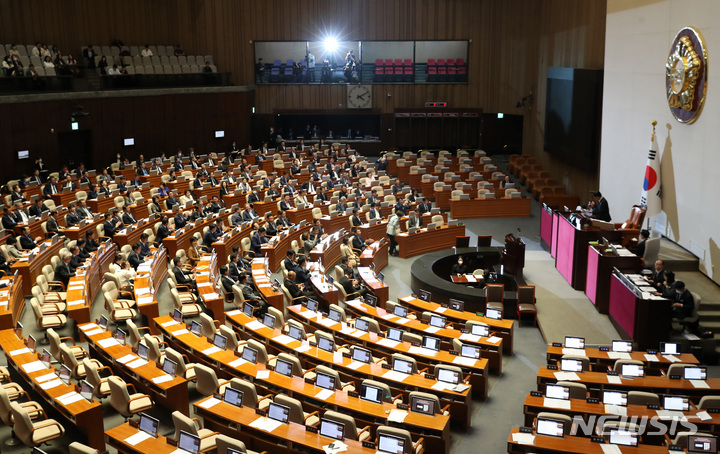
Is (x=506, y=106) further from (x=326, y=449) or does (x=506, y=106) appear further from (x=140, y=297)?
(x=326, y=449)

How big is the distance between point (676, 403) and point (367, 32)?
27.4 meters

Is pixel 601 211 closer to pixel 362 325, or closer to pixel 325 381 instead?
pixel 362 325

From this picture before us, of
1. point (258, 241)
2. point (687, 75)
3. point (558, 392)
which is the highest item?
point (687, 75)

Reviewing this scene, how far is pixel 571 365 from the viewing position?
11.0 meters

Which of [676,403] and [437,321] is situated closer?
[676,403]

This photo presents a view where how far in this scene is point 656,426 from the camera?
29.9 feet

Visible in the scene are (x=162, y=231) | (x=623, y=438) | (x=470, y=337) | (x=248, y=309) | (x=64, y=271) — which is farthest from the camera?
(x=162, y=231)

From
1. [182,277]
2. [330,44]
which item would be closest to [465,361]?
[182,277]

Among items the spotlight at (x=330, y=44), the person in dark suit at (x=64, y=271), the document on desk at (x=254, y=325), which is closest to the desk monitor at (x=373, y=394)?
the document on desk at (x=254, y=325)

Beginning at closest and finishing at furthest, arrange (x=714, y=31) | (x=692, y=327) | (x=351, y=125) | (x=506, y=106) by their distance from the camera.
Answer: (x=692, y=327) < (x=714, y=31) < (x=506, y=106) < (x=351, y=125)

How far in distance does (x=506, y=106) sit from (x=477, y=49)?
3.14 metres

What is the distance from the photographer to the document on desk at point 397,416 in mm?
9167

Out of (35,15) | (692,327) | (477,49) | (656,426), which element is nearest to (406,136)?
(477,49)

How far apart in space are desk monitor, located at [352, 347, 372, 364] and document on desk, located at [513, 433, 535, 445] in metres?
3.02
